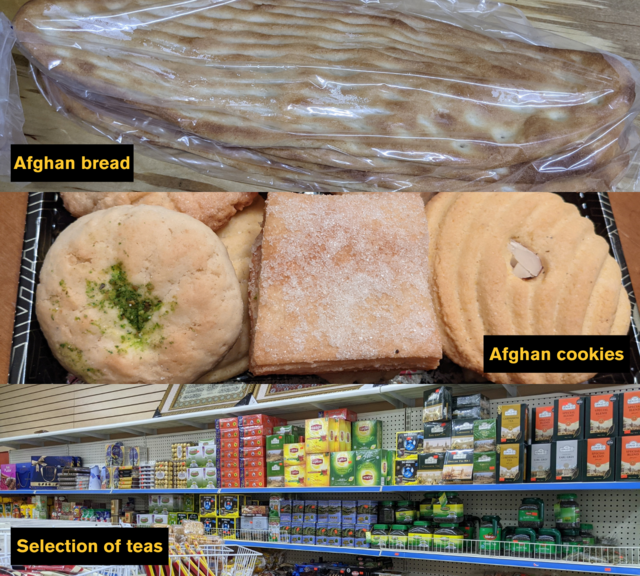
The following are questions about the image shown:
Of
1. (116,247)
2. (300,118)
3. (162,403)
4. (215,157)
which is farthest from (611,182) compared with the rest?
(162,403)

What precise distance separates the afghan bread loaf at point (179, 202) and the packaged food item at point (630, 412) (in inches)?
52.8

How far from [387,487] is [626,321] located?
4.85ft

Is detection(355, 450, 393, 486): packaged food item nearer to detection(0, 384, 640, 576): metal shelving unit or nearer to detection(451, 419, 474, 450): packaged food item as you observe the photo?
detection(0, 384, 640, 576): metal shelving unit

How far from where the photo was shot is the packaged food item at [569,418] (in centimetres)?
188

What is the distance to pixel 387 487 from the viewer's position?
2.37m

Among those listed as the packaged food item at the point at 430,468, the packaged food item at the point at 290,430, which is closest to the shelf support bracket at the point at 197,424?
the packaged food item at the point at 290,430

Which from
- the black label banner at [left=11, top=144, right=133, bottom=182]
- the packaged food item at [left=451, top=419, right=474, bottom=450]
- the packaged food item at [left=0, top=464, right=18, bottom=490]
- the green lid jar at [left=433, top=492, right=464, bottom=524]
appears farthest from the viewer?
the packaged food item at [left=0, top=464, right=18, bottom=490]

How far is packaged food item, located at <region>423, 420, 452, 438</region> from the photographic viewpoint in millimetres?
2203

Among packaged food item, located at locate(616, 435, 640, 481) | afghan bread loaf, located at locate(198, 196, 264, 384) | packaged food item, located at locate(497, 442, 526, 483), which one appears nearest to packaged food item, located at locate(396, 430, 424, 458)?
packaged food item, located at locate(497, 442, 526, 483)

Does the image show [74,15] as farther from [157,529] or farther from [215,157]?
[157,529]

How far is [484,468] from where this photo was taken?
2100mm

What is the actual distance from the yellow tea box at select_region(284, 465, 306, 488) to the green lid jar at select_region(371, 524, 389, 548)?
36 centimetres

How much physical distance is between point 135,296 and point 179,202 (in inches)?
7.6

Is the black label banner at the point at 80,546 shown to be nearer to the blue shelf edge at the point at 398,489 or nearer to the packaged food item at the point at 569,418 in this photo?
the blue shelf edge at the point at 398,489
